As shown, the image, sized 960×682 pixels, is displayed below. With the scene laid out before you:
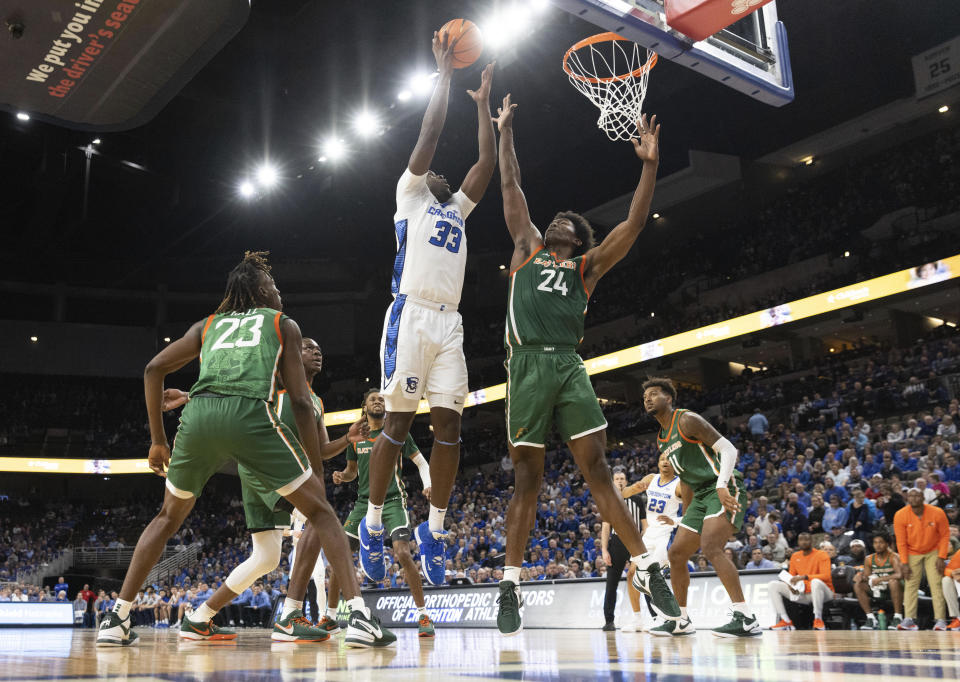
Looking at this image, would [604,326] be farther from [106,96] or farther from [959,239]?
[106,96]

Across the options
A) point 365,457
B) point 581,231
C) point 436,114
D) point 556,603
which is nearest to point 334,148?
point 556,603

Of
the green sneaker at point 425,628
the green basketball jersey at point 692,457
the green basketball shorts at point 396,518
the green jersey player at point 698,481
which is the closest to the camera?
the green jersey player at point 698,481

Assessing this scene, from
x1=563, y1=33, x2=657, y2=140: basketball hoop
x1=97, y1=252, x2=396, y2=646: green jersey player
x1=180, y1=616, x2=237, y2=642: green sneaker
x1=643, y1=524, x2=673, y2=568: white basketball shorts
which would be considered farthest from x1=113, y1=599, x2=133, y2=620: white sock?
x1=643, y1=524, x2=673, y2=568: white basketball shorts

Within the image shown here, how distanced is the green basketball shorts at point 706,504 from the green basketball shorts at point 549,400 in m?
1.74

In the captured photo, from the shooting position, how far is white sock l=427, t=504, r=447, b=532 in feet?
17.9

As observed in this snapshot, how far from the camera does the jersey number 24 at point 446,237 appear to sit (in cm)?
521

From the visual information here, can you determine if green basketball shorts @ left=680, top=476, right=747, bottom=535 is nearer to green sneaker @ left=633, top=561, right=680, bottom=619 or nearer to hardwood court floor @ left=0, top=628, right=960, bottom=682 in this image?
green sneaker @ left=633, top=561, right=680, bottom=619

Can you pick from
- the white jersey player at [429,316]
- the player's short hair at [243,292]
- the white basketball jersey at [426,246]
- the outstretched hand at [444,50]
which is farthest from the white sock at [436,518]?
the outstretched hand at [444,50]

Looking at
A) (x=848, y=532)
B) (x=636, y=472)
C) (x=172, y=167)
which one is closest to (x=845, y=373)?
(x=636, y=472)

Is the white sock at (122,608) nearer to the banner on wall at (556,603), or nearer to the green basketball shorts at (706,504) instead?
the green basketball shorts at (706,504)

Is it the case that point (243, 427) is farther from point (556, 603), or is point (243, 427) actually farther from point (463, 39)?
point (556, 603)

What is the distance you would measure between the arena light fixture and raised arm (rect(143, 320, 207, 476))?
56.8 feet

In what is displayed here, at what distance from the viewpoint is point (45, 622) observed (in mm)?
19484

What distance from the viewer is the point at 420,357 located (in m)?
5.03
